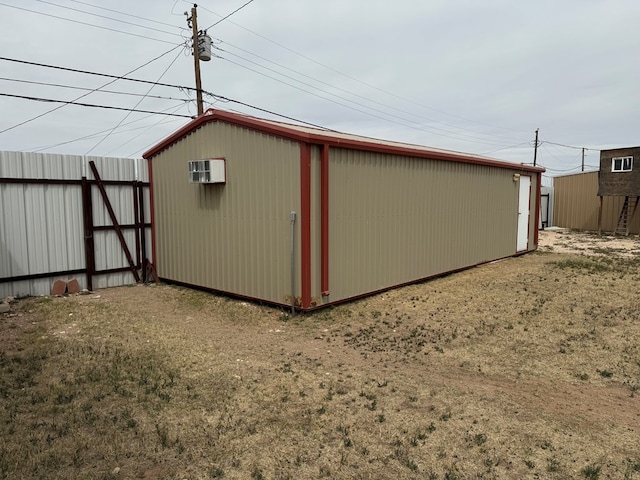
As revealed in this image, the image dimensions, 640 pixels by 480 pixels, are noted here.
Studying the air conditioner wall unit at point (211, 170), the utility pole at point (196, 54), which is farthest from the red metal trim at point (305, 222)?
the utility pole at point (196, 54)

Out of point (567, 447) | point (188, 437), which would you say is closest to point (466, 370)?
point (567, 447)

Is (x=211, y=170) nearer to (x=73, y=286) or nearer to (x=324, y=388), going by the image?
(x=73, y=286)

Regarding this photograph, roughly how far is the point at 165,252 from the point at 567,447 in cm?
765

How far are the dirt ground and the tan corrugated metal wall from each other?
15363 millimetres

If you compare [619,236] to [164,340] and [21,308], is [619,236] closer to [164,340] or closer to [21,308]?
[164,340]

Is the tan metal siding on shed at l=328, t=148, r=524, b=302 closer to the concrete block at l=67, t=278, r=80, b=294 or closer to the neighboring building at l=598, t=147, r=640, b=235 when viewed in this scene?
the concrete block at l=67, t=278, r=80, b=294

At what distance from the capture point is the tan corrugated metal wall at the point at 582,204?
20.5 m

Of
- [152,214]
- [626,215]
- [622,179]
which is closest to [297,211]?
[152,214]

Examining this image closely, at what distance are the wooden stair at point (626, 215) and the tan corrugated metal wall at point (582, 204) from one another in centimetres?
32

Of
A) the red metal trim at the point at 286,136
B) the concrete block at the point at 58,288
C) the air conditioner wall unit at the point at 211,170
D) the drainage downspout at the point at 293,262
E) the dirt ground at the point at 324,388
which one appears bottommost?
the dirt ground at the point at 324,388

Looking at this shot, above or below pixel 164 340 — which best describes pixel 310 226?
above

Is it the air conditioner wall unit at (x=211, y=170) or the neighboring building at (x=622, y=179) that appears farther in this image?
the neighboring building at (x=622, y=179)

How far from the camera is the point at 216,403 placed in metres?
3.88

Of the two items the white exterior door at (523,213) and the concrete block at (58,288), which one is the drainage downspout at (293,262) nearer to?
the concrete block at (58,288)
